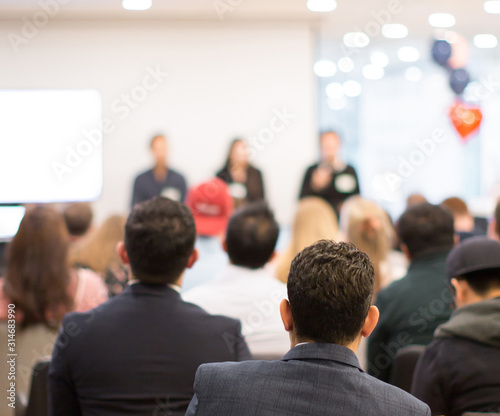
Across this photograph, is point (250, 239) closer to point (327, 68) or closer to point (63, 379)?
point (63, 379)

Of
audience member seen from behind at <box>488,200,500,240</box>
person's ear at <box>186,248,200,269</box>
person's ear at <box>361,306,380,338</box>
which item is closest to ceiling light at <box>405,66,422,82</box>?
audience member seen from behind at <box>488,200,500,240</box>

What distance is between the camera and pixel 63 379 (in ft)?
4.54

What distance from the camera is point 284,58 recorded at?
691cm

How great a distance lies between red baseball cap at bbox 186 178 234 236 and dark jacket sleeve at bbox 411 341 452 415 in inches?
59.5

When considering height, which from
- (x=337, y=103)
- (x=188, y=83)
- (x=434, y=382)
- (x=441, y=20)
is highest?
(x=441, y=20)

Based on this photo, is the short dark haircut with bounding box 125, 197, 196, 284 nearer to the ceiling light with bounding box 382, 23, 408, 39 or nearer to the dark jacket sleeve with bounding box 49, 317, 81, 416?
the dark jacket sleeve with bounding box 49, 317, 81, 416

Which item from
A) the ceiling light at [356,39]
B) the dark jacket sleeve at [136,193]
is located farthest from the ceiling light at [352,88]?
the dark jacket sleeve at [136,193]

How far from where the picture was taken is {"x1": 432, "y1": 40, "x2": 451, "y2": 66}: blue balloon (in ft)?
19.6

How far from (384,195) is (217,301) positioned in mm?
9157

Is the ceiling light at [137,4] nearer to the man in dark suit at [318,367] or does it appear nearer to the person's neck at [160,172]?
the person's neck at [160,172]

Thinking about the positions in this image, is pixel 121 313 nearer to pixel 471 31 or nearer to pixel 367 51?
pixel 471 31

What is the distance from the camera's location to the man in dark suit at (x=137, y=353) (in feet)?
4.39

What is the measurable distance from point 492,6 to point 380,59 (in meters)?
3.69

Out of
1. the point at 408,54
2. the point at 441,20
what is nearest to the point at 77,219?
the point at 441,20
